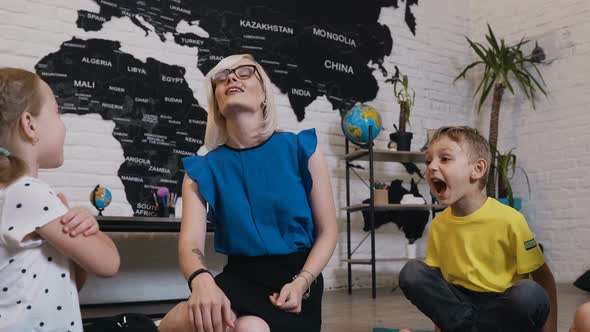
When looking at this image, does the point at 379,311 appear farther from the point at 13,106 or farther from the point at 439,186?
the point at 13,106

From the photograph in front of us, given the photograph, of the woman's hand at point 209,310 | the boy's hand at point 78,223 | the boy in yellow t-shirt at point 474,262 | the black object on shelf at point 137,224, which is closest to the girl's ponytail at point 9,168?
the boy's hand at point 78,223

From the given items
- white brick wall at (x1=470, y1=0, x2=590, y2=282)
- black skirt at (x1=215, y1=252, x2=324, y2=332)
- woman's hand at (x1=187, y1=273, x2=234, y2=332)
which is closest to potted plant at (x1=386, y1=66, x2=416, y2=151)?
white brick wall at (x1=470, y1=0, x2=590, y2=282)

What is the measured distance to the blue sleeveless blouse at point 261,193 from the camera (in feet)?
5.09

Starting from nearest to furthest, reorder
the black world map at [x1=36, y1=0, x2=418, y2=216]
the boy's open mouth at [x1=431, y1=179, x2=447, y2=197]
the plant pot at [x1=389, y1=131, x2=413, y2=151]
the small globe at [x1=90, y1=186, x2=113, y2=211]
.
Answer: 1. the boy's open mouth at [x1=431, y1=179, x2=447, y2=197]
2. the small globe at [x1=90, y1=186, x2=113, y2=211]
3. the black world map at [x1=36, y1=0, x2=418, y2=216]
4. the plant pot at [x1=389, y1=131, x2=413, y2=151]

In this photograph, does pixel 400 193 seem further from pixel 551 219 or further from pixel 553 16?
pixel 553 16

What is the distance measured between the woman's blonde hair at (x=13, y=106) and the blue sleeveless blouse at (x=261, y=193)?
0.53 m

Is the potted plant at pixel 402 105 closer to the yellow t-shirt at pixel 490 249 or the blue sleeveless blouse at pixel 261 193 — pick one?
the yellow t-shirt at pixel 490 249

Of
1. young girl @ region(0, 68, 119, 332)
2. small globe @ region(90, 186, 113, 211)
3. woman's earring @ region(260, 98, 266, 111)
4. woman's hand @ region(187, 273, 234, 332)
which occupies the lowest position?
woman's hand @ region(187, 273, 234, 332)

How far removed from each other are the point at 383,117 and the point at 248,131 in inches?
133

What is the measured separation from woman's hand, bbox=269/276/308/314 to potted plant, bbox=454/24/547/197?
12.4 feet

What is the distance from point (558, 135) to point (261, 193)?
13.2 ft

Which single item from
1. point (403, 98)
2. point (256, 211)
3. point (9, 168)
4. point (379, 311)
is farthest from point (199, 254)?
point (403, 98)

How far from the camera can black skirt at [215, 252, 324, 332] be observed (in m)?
1.44

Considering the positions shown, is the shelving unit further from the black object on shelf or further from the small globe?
the small globe
